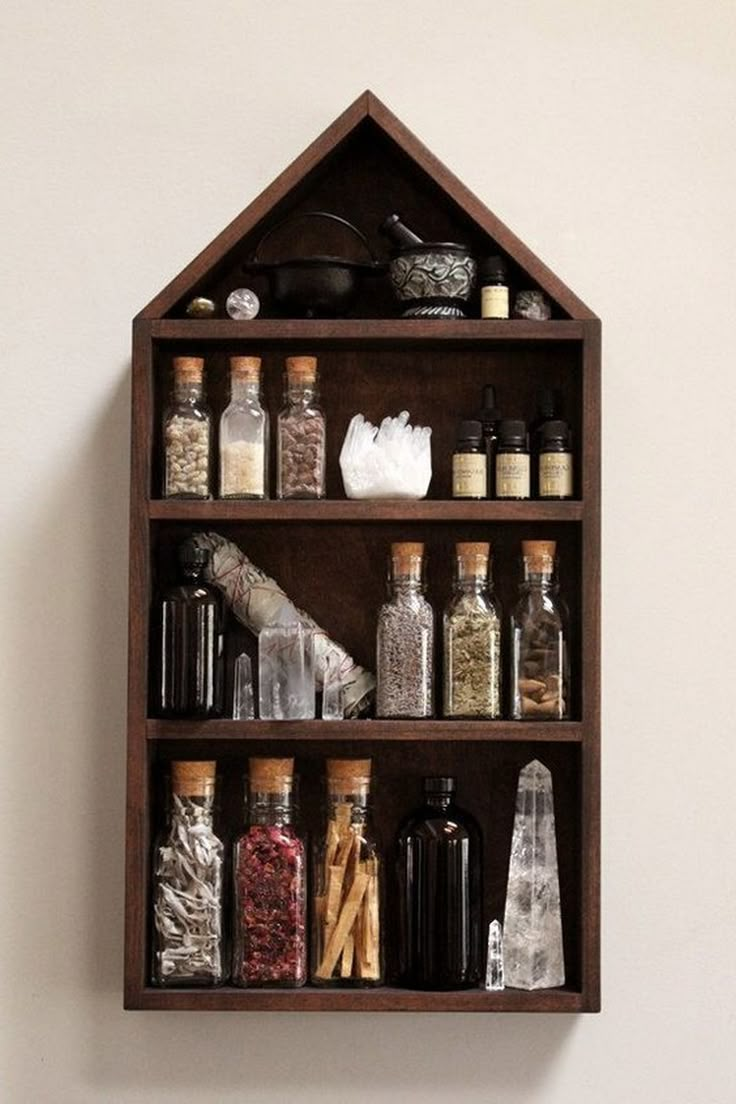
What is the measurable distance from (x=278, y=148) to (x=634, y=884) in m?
1.07

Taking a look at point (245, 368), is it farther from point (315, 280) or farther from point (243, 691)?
point (243, 691)

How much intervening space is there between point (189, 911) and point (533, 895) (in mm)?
417

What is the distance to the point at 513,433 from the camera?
193 centimetres

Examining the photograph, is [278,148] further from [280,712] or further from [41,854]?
[41,854]

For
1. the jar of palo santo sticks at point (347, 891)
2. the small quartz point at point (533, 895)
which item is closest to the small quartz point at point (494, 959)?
the small quartz point at point (533, 895)

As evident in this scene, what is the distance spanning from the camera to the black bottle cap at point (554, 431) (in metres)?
1.93

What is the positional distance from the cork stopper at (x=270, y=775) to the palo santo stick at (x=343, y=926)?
0.14 metres

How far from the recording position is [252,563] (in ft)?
6.59

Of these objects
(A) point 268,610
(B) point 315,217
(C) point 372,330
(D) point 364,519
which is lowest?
(A) point 268,610

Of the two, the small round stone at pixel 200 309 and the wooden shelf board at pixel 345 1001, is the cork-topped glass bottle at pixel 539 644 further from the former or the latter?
the small round stone at pixel 200 309

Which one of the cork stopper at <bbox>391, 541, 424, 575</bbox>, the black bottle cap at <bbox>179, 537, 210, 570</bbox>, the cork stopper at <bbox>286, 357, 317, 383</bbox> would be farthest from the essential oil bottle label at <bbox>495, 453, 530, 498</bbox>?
the black bottle cap at <bbox>179, 537, 210, 570</bbox>

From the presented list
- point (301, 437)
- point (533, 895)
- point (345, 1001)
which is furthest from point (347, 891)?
point (301, 437)

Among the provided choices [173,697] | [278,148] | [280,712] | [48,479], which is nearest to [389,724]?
[280,712]

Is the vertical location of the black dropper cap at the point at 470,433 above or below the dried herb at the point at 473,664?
above
